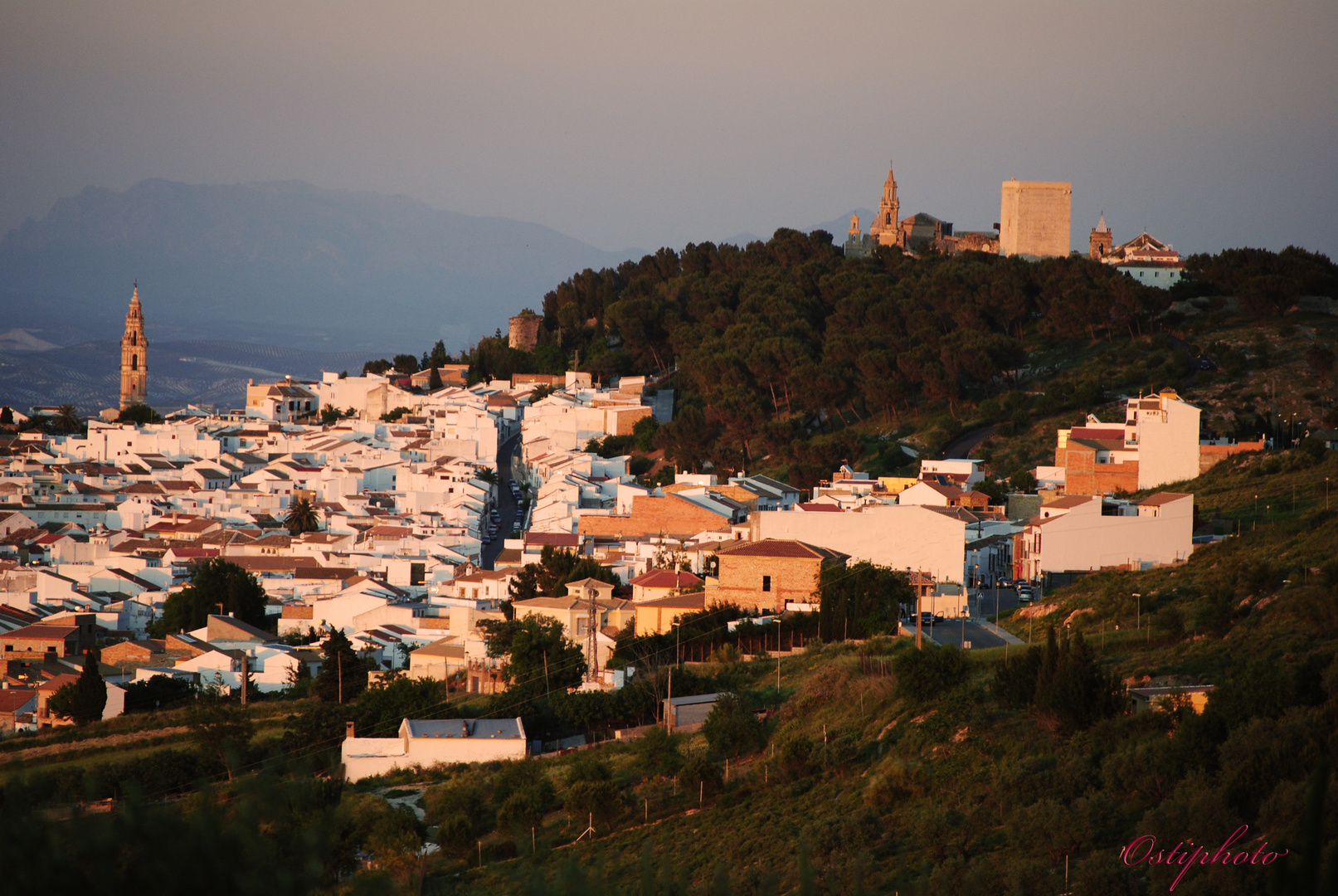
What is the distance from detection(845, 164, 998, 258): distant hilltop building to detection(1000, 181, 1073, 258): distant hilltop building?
10.2 feet

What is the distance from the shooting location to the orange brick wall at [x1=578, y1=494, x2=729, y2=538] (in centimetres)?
2920

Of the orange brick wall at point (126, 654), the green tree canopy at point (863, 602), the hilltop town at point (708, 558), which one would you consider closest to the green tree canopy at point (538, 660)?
the hilltop town at point (708, 558)

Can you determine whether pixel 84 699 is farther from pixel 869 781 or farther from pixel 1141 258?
pixel 1141 258

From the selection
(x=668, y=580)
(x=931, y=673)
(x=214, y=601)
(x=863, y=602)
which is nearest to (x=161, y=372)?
(x=214, y=601)

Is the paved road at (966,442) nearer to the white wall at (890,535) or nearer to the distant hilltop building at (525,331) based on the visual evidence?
the white wall at (890,535)

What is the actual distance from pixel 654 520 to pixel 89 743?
46.5 ft

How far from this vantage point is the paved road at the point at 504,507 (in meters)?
32.1

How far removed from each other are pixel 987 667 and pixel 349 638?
13.5m

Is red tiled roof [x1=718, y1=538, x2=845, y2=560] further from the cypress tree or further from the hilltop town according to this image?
the cypress tree

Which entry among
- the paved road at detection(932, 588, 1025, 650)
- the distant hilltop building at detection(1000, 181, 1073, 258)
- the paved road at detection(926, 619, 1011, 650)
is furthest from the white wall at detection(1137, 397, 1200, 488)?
the distant hilltop building at detection(1000, 181, 1073, 258)

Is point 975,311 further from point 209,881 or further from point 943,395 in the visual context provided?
point 209,881

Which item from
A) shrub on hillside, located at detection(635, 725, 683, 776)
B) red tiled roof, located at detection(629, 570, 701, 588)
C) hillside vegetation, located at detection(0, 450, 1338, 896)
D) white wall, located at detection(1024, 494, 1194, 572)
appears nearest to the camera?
hillside vegetation, located at detection(0, 450, 1338, 896)

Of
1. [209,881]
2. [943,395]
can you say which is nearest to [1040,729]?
[209,881]

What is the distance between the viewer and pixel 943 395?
36.5 metres
